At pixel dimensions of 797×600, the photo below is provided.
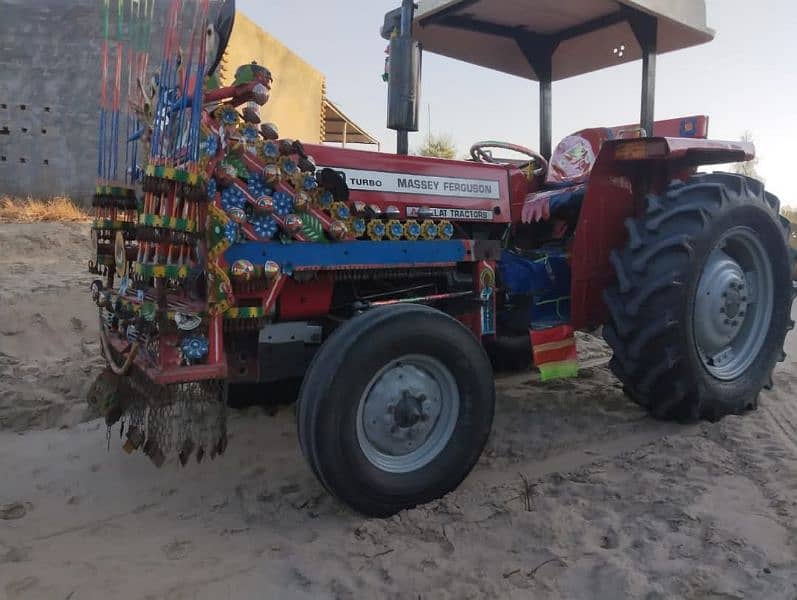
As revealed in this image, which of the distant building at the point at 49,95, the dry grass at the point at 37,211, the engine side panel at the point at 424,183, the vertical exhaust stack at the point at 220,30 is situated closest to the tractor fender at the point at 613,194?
the engine side panel at the point at 424,183

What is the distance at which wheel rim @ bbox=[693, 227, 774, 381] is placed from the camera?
11.9ft

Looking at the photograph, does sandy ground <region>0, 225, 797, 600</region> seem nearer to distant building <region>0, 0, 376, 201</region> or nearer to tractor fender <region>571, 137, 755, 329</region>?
tractor fender <region>571, 137, 755, 329</region>

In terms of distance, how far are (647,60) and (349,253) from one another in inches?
97.2

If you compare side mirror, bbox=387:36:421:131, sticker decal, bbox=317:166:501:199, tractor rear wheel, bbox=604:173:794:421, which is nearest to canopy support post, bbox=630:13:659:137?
tractor rear wheel, bbox=604:173:794:421

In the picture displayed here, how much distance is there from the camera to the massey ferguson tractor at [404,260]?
2.54 meters

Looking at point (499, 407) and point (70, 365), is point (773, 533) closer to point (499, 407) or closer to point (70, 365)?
point (499, 407)

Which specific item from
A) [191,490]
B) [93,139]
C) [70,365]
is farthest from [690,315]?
[93,139]

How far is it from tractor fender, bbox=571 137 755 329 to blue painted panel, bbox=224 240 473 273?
80cm

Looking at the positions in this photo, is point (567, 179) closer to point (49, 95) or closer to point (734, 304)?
point (734, 304)

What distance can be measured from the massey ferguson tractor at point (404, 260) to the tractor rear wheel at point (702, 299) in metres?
0.01

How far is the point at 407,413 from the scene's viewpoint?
8.84 ft

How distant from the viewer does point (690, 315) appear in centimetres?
342

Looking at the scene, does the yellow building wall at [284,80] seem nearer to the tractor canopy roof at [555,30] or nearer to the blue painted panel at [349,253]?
the tractor canopy roof at [555,30]

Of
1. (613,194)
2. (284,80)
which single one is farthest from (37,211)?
(613,194)
